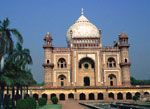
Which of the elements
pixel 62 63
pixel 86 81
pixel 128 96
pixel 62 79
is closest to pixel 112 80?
pixel 128 96

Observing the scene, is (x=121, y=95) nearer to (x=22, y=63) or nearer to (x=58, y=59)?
(x=58, y=59)

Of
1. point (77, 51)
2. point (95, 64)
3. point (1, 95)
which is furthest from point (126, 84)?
point (1, 95)

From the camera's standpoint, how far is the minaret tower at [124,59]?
51.7 metres

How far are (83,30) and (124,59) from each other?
25.7 feet

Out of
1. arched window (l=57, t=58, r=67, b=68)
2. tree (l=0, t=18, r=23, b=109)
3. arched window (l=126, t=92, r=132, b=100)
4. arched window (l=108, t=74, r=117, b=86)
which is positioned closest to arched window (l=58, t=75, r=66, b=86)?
arched window (l=57, t=58, r=67, b=68)

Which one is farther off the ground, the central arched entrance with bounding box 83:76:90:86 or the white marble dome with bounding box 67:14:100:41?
the white marble dome with bounding box 67:14:100:41

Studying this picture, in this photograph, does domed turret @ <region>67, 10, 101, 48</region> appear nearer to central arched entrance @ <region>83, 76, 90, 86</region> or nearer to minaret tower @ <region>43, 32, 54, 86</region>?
minaret tower @ <region>43, 32, 54, 86</region>

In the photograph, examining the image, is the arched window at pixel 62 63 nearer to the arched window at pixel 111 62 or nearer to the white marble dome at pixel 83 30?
the white marble dome at pixel 83 30

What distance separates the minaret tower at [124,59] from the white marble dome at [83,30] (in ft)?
13.0

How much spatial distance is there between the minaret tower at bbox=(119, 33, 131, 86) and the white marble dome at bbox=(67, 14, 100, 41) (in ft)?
13.0

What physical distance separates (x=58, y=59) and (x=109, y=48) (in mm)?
7784

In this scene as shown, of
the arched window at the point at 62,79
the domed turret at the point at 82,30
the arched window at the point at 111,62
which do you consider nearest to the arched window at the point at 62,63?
the arched window at the point at 62,79

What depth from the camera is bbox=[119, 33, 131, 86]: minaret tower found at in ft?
170

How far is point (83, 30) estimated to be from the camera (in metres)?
55.0
